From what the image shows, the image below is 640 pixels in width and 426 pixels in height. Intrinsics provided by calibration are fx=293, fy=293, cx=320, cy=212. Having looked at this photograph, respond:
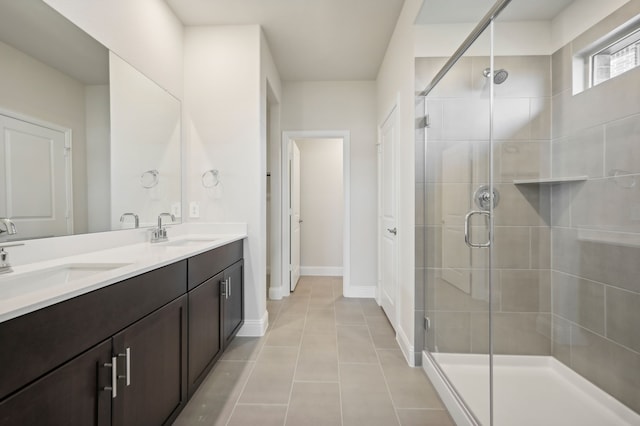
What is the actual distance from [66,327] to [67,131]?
1089 mm

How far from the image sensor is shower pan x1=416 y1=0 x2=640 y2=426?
1.45 meters

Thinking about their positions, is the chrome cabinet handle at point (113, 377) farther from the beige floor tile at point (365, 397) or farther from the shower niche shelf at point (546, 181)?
the shower niche shelf at point (546, 181)

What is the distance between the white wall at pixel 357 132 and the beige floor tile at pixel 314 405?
74.8 inches

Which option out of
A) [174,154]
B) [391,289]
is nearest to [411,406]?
[391,289]

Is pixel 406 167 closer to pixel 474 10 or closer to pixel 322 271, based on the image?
pixel 474 10

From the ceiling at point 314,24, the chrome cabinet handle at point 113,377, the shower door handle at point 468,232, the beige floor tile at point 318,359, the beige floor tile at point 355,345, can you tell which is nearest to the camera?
the chrome cabinet handle at point 113,377

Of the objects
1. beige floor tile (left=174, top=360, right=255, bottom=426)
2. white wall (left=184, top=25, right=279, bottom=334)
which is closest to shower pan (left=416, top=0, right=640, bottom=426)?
beige floor tile (left=174, top=360, right=255, bottom=426)

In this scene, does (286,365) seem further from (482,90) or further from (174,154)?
(482,90)

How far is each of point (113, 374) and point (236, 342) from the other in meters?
1.55

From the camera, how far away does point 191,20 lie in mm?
2525

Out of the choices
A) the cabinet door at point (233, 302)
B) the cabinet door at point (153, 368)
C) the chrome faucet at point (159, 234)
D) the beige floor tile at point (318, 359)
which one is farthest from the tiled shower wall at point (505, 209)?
the chrome faucet at point (159, 234)

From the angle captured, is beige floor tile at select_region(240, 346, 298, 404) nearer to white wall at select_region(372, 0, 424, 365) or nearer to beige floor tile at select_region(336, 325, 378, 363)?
beige floor tile at select_region(336, 325, 378, 363)

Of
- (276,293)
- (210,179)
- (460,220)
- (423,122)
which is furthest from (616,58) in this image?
(276,293)

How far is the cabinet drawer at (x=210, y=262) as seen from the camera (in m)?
1.64
